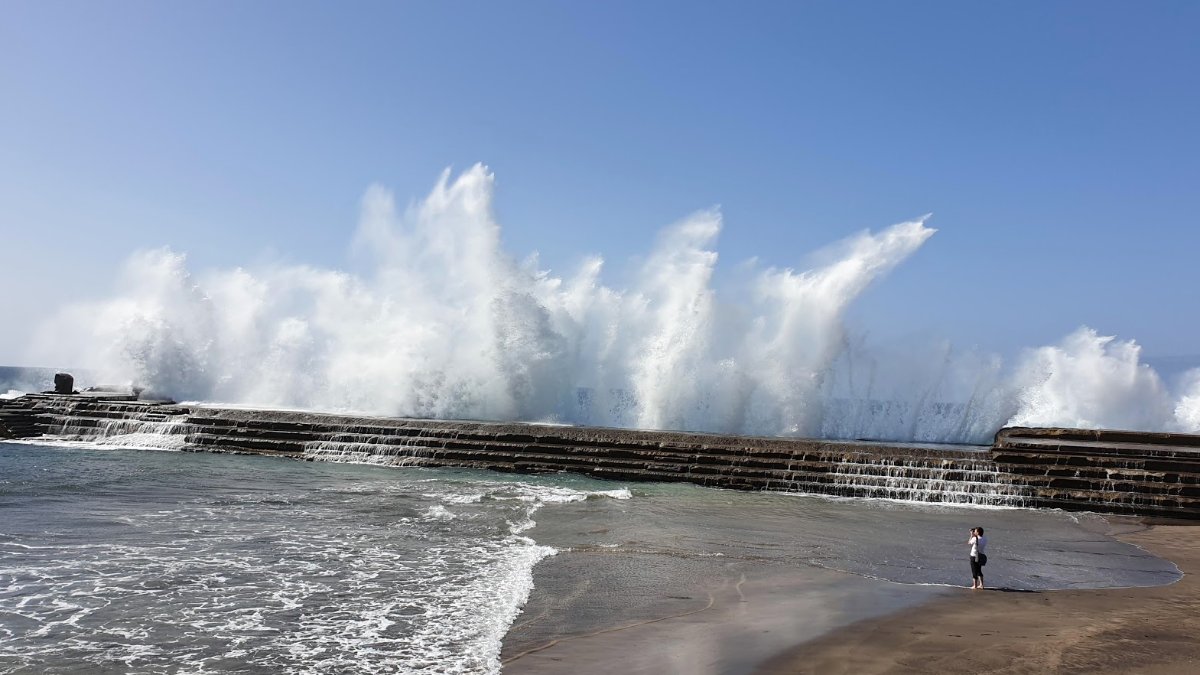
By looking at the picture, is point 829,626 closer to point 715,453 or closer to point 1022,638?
point 1022,638

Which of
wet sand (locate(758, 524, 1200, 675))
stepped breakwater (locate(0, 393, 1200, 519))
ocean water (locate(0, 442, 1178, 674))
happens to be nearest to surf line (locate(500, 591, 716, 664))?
ocean water (locate(0, 442, 1178, 674))

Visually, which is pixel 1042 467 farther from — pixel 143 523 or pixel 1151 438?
pixel 143 523

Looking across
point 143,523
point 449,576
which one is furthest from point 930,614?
point 143,523

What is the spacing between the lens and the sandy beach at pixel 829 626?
20.1 ft

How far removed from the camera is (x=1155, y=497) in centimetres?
1644

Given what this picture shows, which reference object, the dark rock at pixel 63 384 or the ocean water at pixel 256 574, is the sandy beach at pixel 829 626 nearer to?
the ocean water at pixel 256 574

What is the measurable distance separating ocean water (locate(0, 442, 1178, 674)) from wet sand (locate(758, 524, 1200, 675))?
101 centimetres

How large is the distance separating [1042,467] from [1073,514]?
1880mm

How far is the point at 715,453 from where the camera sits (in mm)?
20031

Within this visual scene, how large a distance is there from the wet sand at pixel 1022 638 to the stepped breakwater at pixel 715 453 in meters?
8.74

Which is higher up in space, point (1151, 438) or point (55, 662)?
point (1151, 438)

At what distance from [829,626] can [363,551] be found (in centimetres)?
590

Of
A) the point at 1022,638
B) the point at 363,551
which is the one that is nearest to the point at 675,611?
the point at 1022,638

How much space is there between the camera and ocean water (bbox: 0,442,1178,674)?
6.37 m
